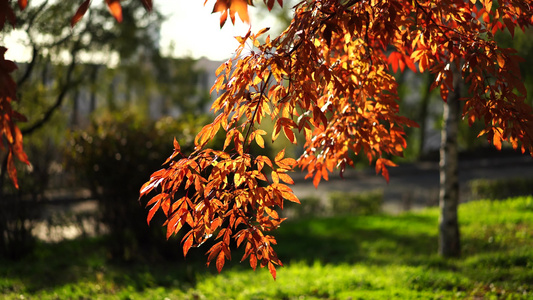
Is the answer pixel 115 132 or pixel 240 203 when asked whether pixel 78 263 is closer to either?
pixel 115 132

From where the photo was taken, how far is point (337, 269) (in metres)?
6.54

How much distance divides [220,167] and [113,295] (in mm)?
3549

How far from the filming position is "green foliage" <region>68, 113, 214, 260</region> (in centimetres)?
750

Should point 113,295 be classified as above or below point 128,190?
below

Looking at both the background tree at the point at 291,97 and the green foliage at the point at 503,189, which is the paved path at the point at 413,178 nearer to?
the green foliage at the point at 503,189

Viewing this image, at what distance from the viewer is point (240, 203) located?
3.03 metres

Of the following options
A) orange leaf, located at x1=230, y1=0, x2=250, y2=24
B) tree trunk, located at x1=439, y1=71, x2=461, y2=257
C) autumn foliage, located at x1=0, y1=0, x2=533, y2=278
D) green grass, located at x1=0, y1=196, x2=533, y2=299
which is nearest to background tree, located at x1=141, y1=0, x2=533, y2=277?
autumn foliage, located at x1=0, y1=0, x2=533, y2=278

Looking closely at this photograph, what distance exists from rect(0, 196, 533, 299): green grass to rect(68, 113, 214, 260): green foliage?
0.43 m

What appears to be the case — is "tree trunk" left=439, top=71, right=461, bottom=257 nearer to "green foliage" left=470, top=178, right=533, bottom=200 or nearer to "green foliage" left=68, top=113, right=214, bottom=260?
"green foliage" left=68, top=113, right=214, bottom=260

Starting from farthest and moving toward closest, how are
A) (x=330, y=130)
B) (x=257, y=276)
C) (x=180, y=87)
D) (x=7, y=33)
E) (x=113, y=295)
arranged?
Answer: 1. (x=180, y=87)
2. (x=7, y=33)
3. (x=257, y=276)
4. (x=113, y=295)
5. (x=330, y=130)

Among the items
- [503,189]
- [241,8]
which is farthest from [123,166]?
[503,189]

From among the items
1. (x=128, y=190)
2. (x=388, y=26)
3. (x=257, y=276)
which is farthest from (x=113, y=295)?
(x=388, y=26)

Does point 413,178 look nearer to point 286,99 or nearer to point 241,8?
point 286,99

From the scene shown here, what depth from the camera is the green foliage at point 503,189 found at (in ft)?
41.1
